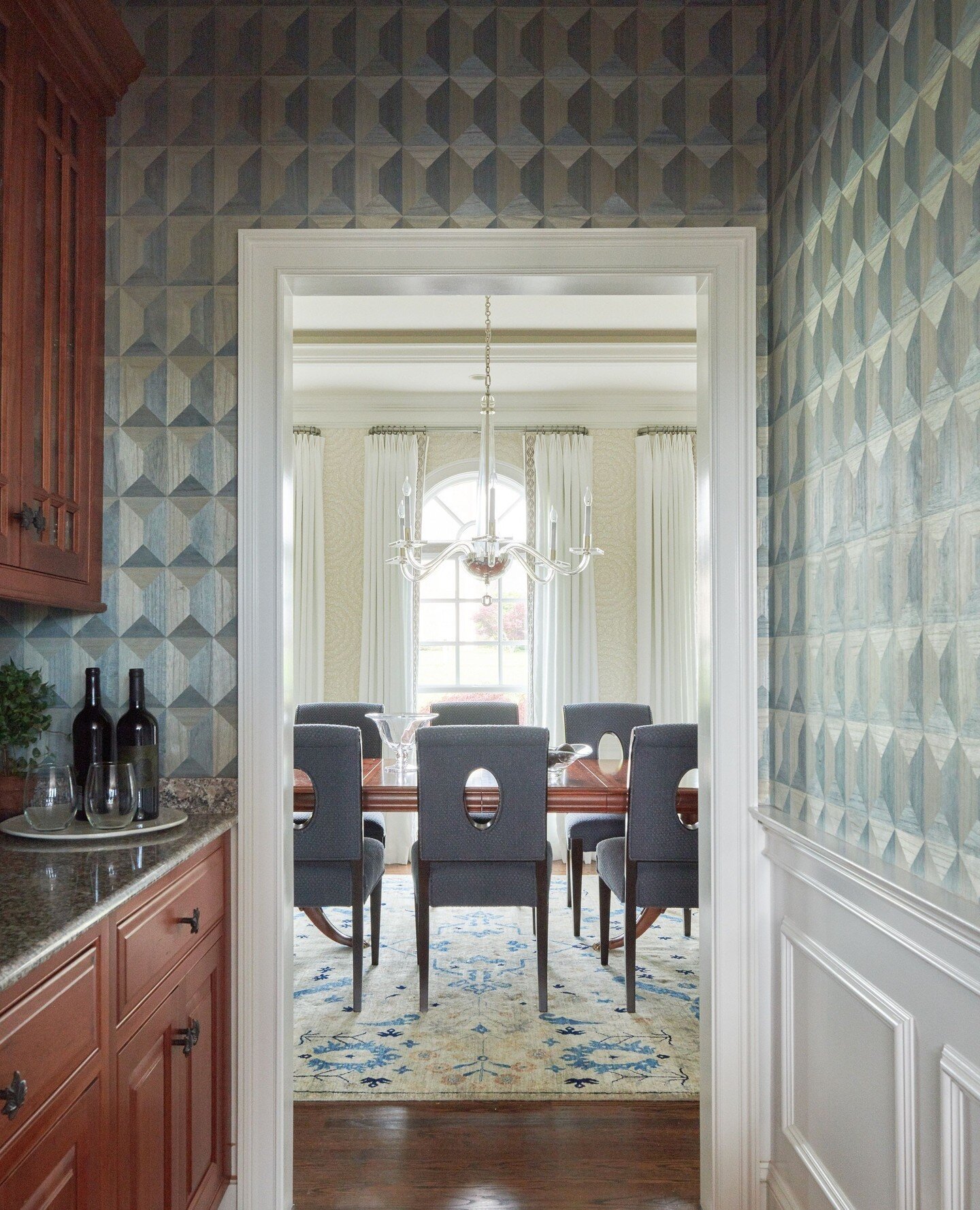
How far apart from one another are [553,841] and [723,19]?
176 inches

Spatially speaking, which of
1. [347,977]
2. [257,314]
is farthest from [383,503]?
[257,314]

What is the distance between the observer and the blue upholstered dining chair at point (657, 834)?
3.13m

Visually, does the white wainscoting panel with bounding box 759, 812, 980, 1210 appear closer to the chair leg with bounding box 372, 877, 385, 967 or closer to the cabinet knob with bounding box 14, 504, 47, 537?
the cabinet knob with bounding box 14, 504, 47, 537

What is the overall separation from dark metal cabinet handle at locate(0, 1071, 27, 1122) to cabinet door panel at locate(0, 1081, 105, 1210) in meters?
0.08

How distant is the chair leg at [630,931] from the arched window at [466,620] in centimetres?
257

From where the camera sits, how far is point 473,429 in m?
5.69

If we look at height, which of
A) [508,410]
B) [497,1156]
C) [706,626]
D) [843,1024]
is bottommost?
[497,1156]

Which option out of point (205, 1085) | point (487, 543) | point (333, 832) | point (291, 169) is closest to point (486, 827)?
point (333, 832)

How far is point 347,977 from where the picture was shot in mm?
3557

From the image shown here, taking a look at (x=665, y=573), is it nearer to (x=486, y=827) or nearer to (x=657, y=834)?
(x=657, y=834)

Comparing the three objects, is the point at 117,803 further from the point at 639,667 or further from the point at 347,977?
the point at 639,667

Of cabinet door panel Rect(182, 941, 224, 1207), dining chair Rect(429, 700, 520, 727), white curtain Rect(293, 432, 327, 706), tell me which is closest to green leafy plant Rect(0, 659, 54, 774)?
cabinet door panel Rect(182, 941, 224, 1207)

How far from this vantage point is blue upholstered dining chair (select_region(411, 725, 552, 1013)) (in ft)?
10.2

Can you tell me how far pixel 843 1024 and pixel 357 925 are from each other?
1948mm
